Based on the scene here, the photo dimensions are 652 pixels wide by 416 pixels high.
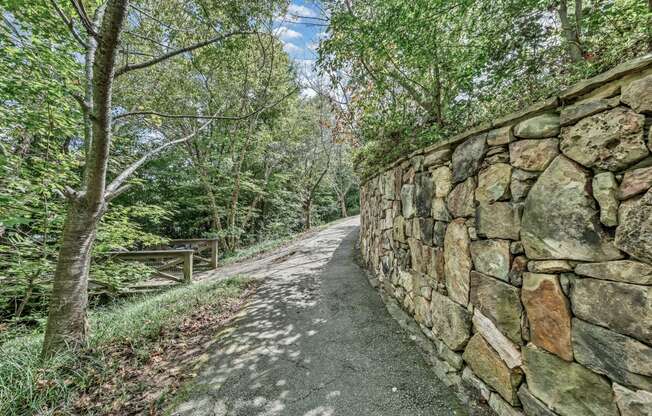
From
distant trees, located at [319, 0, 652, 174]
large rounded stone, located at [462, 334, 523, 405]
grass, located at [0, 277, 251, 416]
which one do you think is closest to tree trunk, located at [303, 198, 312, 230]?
grass, located at [0, 277, 251, 416]

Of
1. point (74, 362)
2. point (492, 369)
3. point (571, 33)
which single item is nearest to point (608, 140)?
point (492, 369)

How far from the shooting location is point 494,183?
1.58 m

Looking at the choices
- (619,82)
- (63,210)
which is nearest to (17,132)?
(63,210)

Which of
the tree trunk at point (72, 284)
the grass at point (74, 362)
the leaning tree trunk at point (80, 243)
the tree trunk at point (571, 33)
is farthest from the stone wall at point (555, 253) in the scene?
the tree trunk at point (72, 284)

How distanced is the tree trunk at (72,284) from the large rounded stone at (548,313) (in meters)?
3.90

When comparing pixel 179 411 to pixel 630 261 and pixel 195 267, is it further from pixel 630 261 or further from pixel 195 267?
pixel 195 267

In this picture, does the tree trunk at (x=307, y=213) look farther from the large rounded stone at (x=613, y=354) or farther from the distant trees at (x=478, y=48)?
the large rounded stone at (x=613, y=354)

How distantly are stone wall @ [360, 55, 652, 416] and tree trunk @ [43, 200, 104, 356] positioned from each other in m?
3.63

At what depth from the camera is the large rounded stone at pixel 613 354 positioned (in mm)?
923

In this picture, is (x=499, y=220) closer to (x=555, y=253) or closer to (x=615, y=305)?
(x=555, y=253)

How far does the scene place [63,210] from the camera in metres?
3.99

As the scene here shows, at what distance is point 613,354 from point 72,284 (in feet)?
13.7

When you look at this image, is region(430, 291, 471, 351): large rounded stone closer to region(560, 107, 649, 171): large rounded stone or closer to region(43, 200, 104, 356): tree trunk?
region(560, 107, 649, 171): large rounded stone

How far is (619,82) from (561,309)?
104cm
